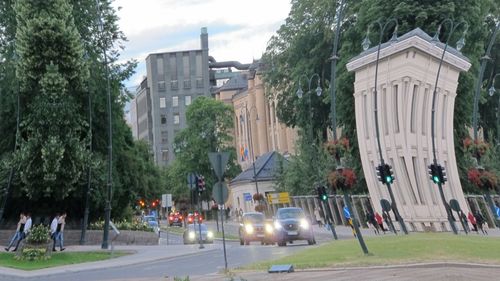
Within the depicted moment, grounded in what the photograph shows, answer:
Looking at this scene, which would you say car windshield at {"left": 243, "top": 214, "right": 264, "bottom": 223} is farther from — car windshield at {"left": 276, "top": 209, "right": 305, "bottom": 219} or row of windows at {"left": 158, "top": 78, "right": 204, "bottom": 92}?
row of windows at {"left": 158, "top": 78, "right": 204, "bottom": 92}

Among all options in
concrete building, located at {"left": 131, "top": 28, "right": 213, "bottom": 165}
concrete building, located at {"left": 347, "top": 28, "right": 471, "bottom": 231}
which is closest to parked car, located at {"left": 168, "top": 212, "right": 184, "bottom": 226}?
concrete building, located at {"left": 131, "top": 28, "right": 213, "bottom": 165}

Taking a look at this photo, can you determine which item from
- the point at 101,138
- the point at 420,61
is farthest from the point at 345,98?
A: the point at 101,138

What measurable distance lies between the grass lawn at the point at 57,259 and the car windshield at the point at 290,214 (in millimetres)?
8297

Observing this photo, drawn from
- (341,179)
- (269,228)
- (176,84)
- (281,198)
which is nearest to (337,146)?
(341,179)

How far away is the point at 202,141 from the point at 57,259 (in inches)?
3384

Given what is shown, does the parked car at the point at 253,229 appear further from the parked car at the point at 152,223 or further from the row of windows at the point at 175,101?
the row of windows at the point at 175,101

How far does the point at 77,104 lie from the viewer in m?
39.2

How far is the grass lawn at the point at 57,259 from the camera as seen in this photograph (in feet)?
102

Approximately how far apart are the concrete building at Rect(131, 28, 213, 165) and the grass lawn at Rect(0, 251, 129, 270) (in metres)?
129

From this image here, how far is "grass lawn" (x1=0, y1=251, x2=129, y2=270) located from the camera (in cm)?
3116

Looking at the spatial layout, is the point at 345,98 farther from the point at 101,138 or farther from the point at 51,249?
the point at 51,249

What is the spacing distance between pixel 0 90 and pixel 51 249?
11.1 metres

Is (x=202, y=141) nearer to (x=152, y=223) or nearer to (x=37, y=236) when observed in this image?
(x=152, y=223)

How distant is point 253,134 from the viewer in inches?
5012
